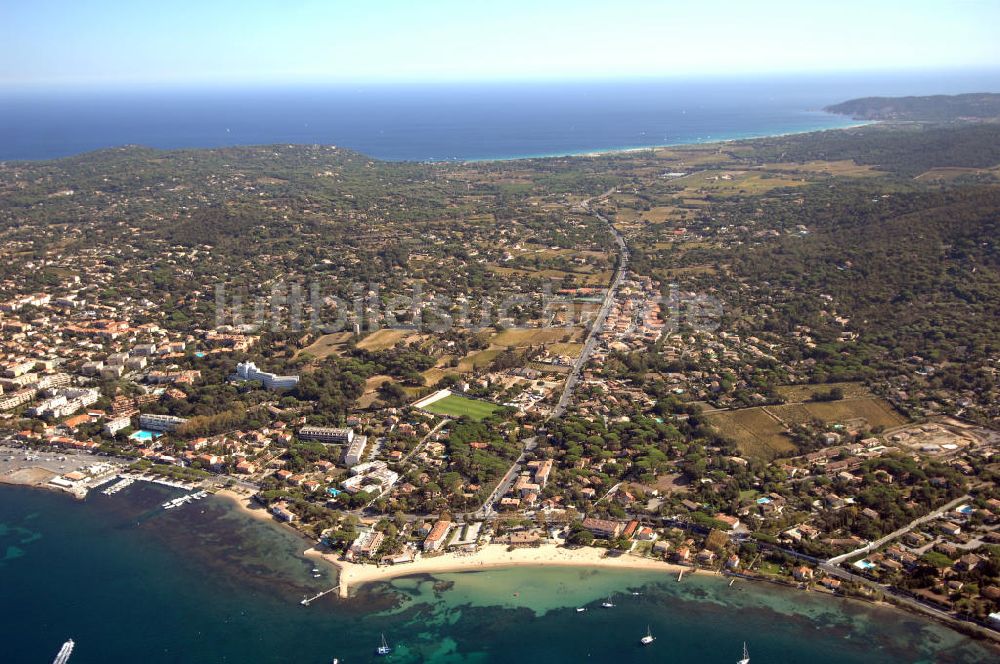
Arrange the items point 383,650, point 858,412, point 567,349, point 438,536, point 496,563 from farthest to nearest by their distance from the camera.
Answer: point 567,349 < point 858,412 < point 438,536 < point 496,563 < point 383,650

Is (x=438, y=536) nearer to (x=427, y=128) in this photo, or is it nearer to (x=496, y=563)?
(x=496, y=563)

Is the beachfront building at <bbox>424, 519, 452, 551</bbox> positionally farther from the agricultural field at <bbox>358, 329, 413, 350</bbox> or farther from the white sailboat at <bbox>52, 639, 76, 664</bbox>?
the agricultural field at <bbox>358, 329, 413, 350</bbox>

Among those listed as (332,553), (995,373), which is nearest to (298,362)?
(332,553)

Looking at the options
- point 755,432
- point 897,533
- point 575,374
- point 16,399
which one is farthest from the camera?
point 575,374

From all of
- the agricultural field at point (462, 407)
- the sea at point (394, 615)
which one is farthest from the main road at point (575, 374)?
the sea at point (394, 615)

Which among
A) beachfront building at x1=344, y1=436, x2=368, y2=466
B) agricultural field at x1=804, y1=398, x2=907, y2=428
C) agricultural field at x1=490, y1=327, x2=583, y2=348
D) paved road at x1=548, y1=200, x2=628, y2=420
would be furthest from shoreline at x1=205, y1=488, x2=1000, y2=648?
agricultural field at x1=490, y1=327, x2=583, y2=348

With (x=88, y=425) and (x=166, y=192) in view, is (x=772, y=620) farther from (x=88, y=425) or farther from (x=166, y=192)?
(x=166, y=192)

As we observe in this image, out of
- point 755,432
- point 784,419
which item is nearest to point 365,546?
point 755,432
